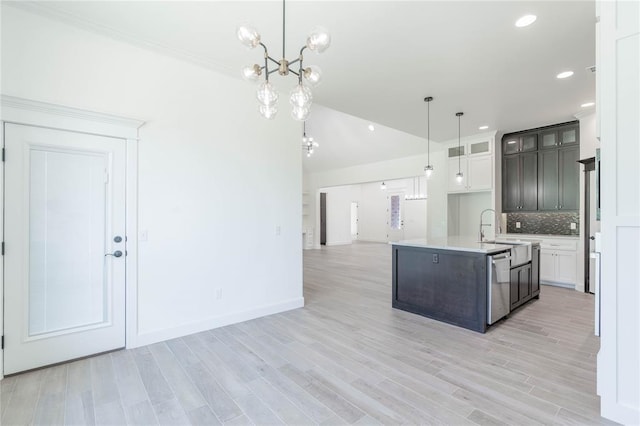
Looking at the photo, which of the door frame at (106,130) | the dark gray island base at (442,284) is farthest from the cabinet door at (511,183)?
the door frame at (106,130)

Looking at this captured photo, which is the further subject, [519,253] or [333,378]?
[519,253]

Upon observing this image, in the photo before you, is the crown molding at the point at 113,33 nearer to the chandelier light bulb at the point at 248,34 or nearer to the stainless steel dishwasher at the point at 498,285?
the chandelier light bulb at the point at 248,34

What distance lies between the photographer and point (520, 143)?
20.0 ft

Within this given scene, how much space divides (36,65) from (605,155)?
435 cm

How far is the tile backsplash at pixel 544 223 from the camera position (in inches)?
226

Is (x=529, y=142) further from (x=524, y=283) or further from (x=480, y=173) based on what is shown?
(x=524, y=283)

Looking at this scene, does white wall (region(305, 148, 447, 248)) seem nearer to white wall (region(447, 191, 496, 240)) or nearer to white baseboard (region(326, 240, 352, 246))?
white wall (region(447, 191, 496, 240))

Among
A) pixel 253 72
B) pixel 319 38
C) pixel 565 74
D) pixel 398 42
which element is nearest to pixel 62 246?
pixel 253 72

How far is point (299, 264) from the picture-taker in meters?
4.35

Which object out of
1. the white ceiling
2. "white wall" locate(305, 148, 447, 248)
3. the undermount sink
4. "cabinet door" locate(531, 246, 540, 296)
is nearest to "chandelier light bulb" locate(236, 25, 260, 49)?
the white ceiling

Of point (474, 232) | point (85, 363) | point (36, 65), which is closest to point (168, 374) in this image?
point (85, 363)

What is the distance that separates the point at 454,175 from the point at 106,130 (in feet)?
21.1

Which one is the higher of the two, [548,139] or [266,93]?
[548,139]

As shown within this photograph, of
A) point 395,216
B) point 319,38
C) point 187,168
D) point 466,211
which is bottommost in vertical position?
point 395,216
